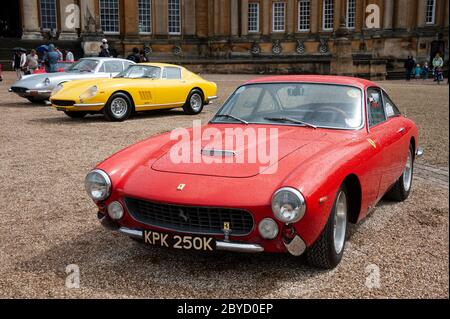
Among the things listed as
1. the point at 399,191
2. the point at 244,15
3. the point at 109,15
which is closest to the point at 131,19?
the point at 109,15

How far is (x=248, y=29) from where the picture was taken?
43.4m

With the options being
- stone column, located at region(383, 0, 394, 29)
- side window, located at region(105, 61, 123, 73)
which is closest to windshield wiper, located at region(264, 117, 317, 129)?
side window, located at region(105, 61, 123, 73)

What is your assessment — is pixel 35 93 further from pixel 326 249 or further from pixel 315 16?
pixel 315 16

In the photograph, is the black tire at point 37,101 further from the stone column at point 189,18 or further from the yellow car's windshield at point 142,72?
the stone column at point 189,18

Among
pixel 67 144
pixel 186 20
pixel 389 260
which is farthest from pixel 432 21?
pixel 389 260

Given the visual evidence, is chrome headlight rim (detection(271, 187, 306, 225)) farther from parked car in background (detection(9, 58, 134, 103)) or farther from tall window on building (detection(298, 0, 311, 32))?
tall window on building (detection(298, 0, 311, 32))

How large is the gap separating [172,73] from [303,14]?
32.9 metres

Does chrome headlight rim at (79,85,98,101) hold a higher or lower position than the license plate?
A: higher

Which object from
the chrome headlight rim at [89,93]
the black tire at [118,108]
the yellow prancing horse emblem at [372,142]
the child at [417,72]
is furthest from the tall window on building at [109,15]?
the yellow prancing horse emblem at [372,142]

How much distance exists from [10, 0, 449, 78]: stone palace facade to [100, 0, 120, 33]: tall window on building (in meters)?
0.08

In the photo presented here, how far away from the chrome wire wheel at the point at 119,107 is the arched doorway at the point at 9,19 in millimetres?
35973

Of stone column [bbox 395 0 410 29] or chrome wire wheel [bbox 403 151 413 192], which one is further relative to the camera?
stone column [bbox 395 0 410 29]

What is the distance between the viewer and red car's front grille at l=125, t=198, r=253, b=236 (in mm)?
3334

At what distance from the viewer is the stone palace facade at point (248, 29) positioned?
35188 mm
